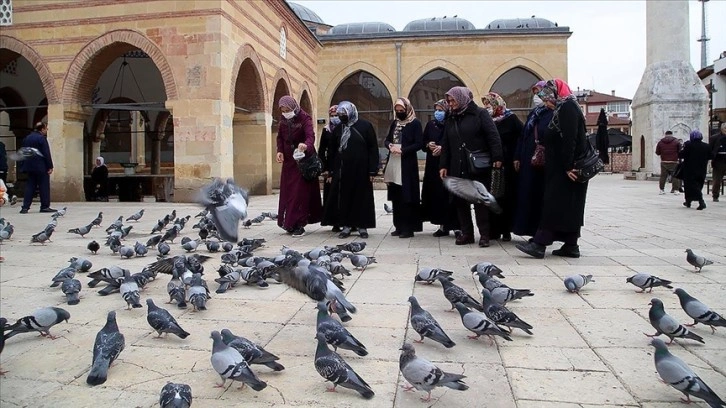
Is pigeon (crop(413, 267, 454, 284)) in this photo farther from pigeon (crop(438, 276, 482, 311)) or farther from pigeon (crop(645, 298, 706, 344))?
pigeon (crop(645, 298, 706, 344))

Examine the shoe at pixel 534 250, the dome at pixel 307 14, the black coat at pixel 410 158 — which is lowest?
the shoe at pixel 534 250

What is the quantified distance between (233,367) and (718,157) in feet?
42.4

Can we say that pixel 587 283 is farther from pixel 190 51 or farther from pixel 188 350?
pixel 190 51

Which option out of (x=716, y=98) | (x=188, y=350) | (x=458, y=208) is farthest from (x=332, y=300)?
(x=716, y=98)

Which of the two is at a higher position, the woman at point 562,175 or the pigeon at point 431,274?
the woman at point 562,175

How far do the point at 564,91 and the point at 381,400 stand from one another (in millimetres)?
4356

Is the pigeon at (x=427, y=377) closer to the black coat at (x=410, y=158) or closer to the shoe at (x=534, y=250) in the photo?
the shoe at (x=534, y=250)

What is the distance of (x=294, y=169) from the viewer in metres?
7.78

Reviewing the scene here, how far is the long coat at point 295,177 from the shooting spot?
25.4ft

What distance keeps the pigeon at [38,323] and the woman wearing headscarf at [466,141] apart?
453 cm

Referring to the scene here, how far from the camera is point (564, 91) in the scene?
18.5 ft

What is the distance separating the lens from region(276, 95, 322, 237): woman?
7695 millimetres

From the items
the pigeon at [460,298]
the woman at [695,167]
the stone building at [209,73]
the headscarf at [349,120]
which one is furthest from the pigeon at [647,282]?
the stone building at [209,73]

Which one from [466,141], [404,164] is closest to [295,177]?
[404,164]
